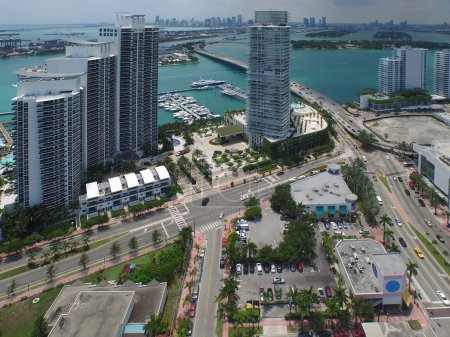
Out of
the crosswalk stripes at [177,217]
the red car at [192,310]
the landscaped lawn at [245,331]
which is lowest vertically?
the landscaped lawn at [245,331]

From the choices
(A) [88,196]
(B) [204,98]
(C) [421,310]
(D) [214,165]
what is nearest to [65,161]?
(A) [88,196]

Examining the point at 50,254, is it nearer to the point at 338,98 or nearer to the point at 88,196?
the point at 88,196

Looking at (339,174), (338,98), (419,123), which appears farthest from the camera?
(338,98)

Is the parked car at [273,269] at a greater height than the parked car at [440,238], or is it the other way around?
the parked car at [440,238]

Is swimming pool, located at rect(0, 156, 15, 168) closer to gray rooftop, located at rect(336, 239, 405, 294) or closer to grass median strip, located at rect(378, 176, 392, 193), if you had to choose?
gray rooftop, located at rect(336, 239, 405, 294)

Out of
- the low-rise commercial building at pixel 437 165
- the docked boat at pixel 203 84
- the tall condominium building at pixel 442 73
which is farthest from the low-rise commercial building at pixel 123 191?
the tall condominium building at pixel 442 73

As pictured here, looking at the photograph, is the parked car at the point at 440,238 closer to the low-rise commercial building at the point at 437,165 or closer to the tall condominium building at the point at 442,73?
the low-rise commercial building at the point at 437,165
